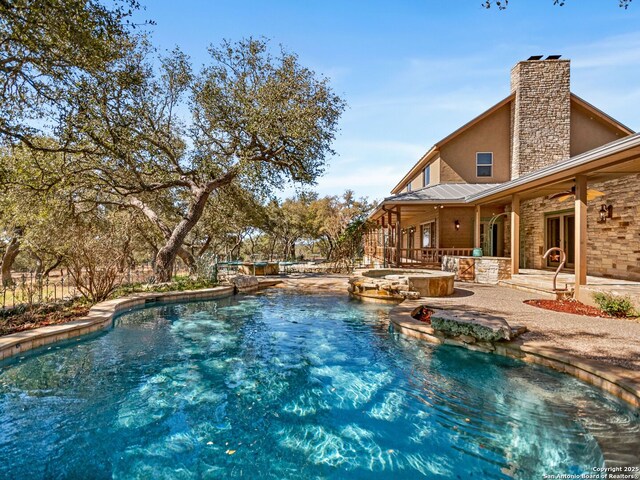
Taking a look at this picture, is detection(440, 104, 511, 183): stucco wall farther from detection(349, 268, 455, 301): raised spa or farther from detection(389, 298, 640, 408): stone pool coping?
detection(389, 298, 640, 408): stone pool coping

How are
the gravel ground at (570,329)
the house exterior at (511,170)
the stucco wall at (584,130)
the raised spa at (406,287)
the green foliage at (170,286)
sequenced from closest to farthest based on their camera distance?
the gravel ground at (570,329), the raised spa at (406,287), the green foliage at (170,286), the house exterior at (511,170), the stucco wall at (584,130)

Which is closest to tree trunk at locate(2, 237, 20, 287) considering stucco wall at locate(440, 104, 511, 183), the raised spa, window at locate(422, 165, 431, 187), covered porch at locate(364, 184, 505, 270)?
the raised spa

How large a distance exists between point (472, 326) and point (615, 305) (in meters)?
3.94

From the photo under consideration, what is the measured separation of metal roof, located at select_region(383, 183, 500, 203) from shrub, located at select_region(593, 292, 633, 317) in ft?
23.6

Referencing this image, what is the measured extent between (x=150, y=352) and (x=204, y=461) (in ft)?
11.9

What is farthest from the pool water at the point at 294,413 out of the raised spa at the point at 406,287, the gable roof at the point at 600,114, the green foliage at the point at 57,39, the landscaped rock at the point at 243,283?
the gable roof at the point at 600,114

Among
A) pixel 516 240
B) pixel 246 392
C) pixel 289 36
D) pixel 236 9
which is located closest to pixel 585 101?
pixel 516 240

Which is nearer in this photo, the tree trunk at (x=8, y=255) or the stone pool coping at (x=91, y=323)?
the stone pool coping at (x=91, y=323)

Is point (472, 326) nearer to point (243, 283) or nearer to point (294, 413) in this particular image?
point (294, 413)

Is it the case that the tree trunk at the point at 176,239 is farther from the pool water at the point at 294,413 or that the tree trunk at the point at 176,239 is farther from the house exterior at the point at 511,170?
the house exterior at the point at 511,170

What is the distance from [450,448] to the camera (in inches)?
136

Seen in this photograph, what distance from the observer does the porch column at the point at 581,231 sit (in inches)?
322

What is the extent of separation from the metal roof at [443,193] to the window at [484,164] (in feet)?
2.48

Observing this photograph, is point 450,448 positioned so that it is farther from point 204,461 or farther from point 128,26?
point 128,26
